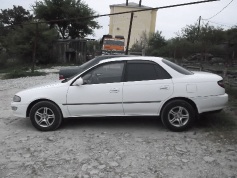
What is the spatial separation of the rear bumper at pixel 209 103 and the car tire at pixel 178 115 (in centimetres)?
17

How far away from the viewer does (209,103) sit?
5.64 m

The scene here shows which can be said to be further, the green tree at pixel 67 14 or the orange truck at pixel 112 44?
the green tree at pixel 67 14

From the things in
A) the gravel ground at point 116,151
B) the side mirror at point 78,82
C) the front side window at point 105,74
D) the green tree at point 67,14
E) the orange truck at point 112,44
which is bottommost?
the gravel ground at point 116,151

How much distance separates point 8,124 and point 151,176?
13.1 feet

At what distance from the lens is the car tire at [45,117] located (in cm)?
589

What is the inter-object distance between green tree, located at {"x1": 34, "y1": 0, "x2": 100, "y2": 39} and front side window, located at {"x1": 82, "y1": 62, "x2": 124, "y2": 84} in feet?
95.5

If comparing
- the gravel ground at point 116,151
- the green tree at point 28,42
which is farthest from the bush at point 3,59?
the gravel ground at point 116,151

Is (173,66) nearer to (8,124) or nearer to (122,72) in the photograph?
(122,72)

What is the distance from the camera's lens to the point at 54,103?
5906mm

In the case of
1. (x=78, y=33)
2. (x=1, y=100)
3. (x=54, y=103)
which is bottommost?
(x=1, y=100)

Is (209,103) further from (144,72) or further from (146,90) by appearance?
(144,72)

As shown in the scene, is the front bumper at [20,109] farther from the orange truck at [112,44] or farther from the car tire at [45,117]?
the orange truck at [112,44]

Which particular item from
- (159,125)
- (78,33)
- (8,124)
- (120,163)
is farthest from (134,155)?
(78,33)

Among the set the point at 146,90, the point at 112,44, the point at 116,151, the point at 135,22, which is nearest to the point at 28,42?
the point at 112,44
